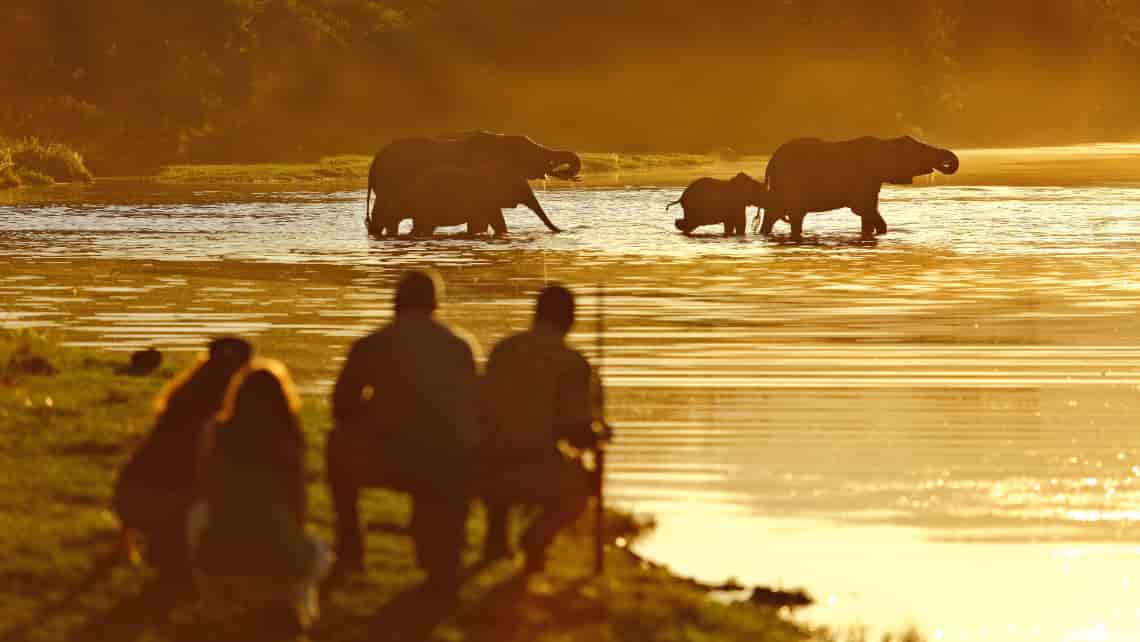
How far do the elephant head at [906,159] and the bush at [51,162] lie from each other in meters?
37.2

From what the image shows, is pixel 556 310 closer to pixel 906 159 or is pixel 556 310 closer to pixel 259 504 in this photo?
pixel 259 504

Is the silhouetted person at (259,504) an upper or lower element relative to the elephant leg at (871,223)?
upper

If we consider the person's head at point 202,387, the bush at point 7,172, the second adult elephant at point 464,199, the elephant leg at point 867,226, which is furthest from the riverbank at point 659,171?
the person's head at point 202,387

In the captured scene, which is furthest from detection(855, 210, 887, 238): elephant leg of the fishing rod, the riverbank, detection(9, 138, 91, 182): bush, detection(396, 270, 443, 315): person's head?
detection(9, 138, 91, 182): bush

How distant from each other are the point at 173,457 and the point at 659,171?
85.2 meters

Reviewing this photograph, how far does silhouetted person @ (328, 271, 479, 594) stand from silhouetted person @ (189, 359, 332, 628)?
1250mm

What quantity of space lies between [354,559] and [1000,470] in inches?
225

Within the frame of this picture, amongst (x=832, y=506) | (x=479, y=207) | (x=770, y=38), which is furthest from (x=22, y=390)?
(x=770, y=38)

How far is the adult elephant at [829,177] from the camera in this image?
43.1 meters

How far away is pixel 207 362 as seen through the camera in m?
10.3

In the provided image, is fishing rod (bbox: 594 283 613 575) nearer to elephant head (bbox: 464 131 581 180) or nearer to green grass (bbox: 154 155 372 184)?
elephant head (bbox: 464 131 581 180)

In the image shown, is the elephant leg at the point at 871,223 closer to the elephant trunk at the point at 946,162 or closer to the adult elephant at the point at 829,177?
the adult elephant at the point at 829,177

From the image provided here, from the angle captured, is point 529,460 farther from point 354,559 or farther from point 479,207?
point 479,207

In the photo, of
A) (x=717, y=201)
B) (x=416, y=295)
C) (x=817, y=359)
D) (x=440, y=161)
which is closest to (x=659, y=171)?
(x=717, y=201)
